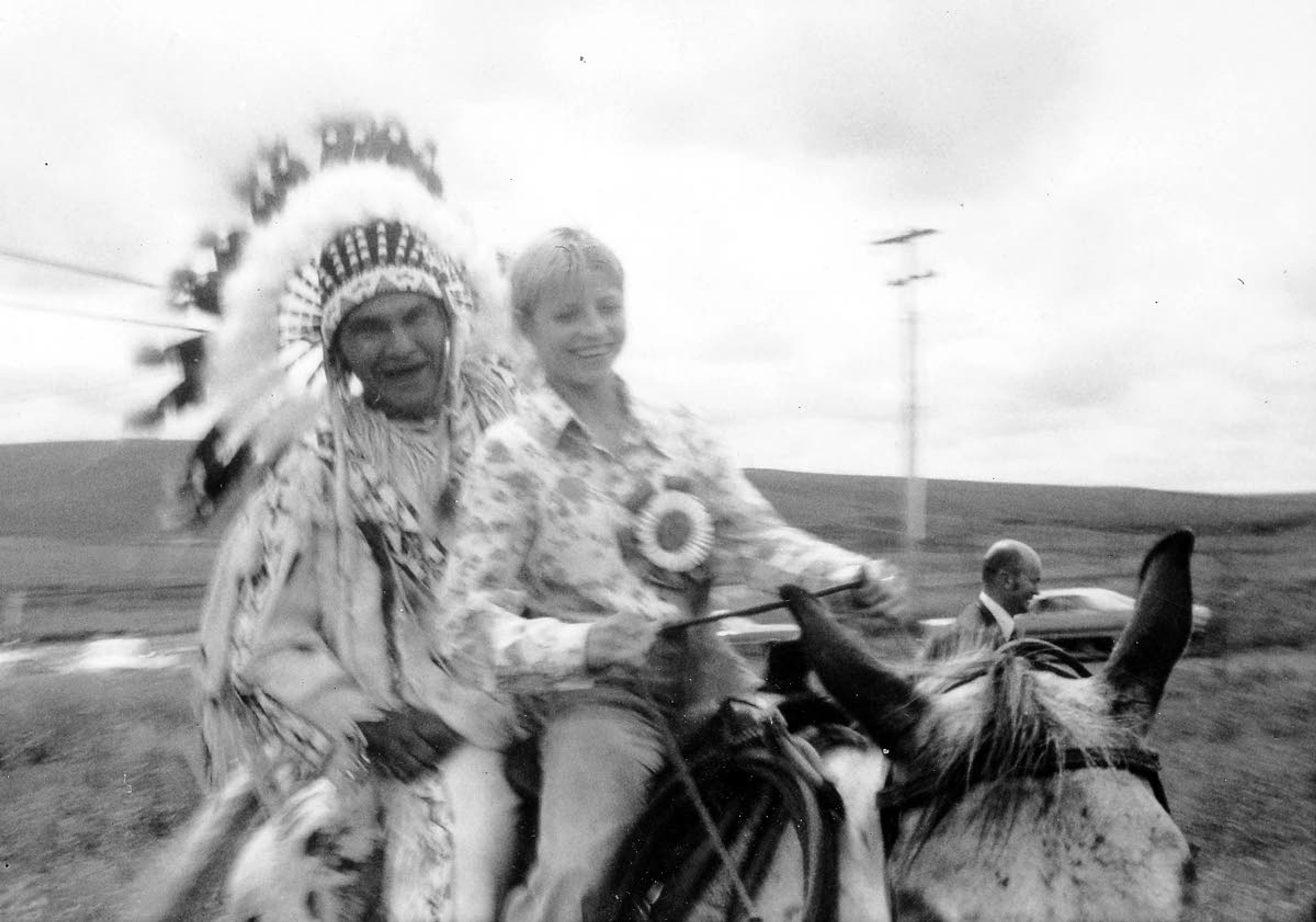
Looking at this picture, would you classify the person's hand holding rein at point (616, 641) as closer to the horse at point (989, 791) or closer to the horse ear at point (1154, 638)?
the horse at point (989, 791)

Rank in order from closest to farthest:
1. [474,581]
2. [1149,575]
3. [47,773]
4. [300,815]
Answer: [1149,575] → [474,581] → [300,815] → [47,773]

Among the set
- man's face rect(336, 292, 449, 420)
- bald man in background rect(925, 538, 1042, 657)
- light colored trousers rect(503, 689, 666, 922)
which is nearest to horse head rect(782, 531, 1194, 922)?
bald man in background rect(925, 538, 1042, 657)

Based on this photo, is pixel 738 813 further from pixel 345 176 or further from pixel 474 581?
pixel 345 176

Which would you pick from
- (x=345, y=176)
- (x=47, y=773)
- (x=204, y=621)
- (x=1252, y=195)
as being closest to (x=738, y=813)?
(x=204, y=621)

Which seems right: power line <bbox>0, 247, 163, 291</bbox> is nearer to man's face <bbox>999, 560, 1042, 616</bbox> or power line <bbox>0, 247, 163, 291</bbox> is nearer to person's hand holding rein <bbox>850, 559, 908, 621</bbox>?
person's hand holding rein <bbox>850, 559, 908, 621</bbox>

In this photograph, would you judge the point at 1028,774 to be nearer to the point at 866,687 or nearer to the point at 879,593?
the point at 866,687

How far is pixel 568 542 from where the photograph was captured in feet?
6.44

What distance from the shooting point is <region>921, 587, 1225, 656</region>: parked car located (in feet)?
7.01

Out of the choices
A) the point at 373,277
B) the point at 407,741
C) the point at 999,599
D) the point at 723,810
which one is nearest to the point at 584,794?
the point at 723,810

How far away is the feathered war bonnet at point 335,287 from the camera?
229cm

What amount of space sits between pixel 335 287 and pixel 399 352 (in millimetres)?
173

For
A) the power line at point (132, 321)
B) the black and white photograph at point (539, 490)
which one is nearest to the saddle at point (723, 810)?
the black and white photograph at point (539, 490)

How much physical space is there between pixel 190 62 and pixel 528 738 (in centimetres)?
147

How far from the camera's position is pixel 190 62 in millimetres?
2420
